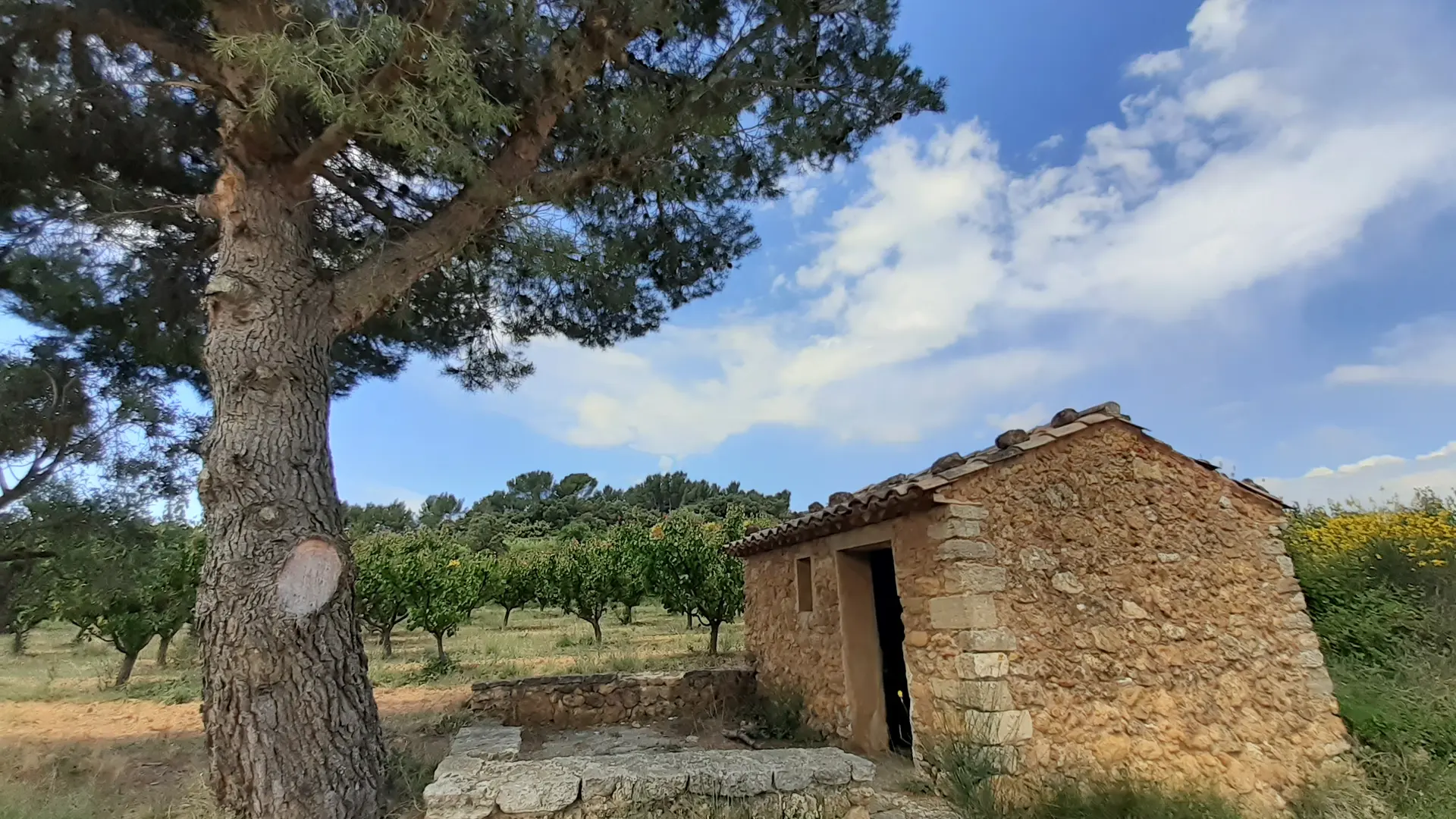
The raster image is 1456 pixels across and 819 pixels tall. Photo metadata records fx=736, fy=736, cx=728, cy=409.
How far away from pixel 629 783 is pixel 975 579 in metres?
2.71

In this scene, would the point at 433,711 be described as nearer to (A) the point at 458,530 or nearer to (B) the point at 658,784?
(B) the point at 658,784

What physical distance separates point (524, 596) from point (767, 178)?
16.6 m

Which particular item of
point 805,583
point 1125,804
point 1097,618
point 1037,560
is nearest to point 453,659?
point 805,583

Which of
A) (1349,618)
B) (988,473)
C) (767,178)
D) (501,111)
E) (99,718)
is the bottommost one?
(99,718)

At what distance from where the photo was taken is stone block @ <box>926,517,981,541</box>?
5.30m

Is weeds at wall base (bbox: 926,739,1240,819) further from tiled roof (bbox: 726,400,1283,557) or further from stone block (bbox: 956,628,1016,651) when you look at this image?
tiled roof (bbox: 726,400,1283,557)

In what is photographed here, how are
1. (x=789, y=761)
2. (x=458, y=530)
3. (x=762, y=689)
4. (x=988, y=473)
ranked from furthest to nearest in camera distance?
(x=458, y=530)
(x=762, y=689)
(x=988, y=473)
(x=789, y=761)

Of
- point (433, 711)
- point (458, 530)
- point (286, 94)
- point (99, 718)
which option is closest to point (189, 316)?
point (286, 94)

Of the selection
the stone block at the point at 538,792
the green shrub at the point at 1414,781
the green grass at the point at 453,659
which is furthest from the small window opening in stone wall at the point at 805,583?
the green grass at the point at 453,659

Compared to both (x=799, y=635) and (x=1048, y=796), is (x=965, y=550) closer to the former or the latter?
(x=1048, y=796)

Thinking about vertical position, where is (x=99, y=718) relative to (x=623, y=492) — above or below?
below

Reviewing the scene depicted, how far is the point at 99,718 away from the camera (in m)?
9.27

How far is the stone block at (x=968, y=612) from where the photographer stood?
512cm

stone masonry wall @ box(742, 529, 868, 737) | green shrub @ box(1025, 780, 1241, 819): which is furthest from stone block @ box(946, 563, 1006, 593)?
stone masonry wall @ box(742, 529, 868, 737)
